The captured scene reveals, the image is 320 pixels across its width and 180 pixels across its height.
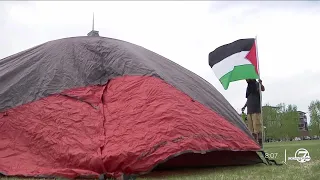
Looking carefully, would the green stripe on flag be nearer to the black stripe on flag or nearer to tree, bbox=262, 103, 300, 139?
the black stripe on flag

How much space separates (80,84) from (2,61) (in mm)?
1852

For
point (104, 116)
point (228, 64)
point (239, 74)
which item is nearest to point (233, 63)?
point (228, 64)

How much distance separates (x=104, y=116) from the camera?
5527mm

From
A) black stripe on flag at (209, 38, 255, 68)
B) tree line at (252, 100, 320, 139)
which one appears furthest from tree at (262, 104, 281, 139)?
black stripe on flag at (209, 38, 255, 68)

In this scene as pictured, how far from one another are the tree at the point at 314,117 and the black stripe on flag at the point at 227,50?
7464cm

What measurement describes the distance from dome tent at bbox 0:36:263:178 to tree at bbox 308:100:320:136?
253ft

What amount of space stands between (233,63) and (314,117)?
2994 inches

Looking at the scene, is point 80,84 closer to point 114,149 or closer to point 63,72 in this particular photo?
point 63,72

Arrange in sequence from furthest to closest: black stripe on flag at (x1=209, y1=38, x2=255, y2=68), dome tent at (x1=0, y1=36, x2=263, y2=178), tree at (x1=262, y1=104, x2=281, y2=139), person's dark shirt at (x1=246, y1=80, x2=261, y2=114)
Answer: tree at (x1=262, y1=104, x2=281, y2=139)
person's dark shirt at (x1=246, y1=80, x2=261, y2=114)
black stripe on flag at (x1=209, y1=38, x2=255, y2=68)
dome tent at (x1=0, y1=36, x2=263, y2=178)

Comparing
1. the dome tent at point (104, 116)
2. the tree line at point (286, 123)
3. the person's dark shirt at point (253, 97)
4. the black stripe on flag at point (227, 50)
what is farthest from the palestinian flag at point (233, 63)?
the tree line at point (286, 123)

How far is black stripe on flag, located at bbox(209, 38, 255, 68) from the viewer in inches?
341

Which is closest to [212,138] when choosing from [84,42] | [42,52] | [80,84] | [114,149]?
[114,149]

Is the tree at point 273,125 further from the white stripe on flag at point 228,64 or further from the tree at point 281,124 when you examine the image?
the white stripe on flag at point 228,64

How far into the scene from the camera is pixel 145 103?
5.69m
